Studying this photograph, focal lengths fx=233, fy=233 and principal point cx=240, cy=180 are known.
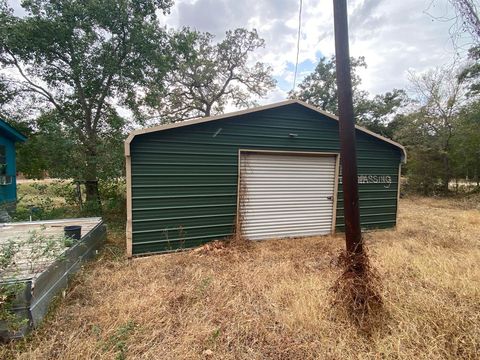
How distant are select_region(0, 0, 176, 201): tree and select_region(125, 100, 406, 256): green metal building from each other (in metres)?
3.51

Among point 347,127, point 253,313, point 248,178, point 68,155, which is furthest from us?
point 68,155

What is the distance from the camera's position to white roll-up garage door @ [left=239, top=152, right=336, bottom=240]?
5.14 metres

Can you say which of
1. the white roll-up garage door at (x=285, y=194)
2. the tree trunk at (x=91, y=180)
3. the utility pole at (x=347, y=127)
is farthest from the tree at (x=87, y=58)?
the utility pole at (x=347, y=127)

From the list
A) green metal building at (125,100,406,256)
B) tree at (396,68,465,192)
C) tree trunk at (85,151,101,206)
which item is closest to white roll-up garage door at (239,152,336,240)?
green metal building at (125,100,406,256)

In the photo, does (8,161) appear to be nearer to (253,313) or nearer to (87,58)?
(87,58)

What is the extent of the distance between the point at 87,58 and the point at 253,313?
9614 mm

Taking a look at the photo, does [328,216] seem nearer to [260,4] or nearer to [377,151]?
[377,151]

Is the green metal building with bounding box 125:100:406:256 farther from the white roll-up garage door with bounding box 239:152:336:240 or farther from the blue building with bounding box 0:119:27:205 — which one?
the blue building with bounding box 0:119:27:205

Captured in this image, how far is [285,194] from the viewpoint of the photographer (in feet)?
17.9

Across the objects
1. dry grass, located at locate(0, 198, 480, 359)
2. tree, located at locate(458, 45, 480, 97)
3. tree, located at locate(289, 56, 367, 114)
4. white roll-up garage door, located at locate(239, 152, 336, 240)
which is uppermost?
tree, located at locate(289, 56, 367, 114)

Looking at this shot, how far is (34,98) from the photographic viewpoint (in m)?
8.41

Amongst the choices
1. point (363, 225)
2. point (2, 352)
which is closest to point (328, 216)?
point (363, 225)

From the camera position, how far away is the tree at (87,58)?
7.29 meters

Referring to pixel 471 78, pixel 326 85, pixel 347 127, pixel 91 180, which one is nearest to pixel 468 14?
pixel 347 127
